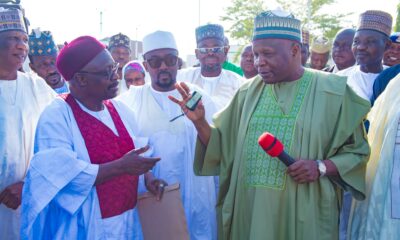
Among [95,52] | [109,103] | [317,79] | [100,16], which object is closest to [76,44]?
[95,52]

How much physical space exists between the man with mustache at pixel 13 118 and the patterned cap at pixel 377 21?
3365 mm

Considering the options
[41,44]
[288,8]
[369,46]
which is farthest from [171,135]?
[288,8]

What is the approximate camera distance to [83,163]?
2.87 meters

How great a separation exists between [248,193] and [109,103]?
1347 millimetres

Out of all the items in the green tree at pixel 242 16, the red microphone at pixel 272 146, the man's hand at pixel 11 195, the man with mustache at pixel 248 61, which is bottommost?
the man's hand at pixel 11 195

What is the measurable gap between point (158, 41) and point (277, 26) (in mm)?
1531

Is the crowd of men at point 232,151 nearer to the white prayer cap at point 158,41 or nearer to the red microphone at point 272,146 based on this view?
the red microphone at point 272,146

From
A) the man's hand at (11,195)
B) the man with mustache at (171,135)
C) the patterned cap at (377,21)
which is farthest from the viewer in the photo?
the patterned cap at (377,21)

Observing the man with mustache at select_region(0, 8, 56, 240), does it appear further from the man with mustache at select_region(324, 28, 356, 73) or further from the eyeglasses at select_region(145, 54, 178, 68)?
the man with mustache at select_region(324, 28, 356, 73)

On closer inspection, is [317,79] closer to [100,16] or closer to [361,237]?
[361,237]

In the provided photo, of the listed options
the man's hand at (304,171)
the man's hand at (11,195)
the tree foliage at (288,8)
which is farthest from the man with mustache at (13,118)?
the tree foliage at (288,8)

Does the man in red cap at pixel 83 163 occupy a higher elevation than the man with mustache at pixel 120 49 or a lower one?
lower

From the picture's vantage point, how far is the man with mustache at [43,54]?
484 cm

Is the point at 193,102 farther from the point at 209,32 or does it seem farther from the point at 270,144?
the point at 209,32
